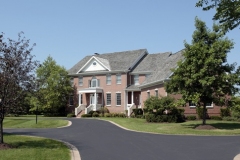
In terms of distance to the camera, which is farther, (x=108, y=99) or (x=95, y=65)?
(x=95, y=65)

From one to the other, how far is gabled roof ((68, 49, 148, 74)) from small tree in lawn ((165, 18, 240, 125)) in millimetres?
22965

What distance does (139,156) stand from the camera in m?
12.2

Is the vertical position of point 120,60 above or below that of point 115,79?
above

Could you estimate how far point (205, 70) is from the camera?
23.8 metres

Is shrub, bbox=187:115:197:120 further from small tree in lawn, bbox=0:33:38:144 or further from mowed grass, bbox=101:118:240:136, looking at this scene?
small tree in lawn, bbox=0:33:38:144

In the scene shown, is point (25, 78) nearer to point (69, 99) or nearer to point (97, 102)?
point (97, 102)

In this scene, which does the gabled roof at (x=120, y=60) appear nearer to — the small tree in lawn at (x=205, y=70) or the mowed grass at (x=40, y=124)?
the mowed grass at (x=40, y=124)

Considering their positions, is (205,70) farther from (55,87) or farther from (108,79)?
(55,87)

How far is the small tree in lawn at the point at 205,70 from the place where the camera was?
24.0 metres

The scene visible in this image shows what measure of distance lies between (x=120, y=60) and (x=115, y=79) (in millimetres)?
4029


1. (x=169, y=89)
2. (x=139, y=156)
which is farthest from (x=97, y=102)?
(x=139, y=156)

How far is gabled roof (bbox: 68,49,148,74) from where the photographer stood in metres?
48.7

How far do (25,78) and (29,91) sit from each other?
0.70 m

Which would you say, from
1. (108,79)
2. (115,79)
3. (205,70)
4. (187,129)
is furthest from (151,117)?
(108,79)
